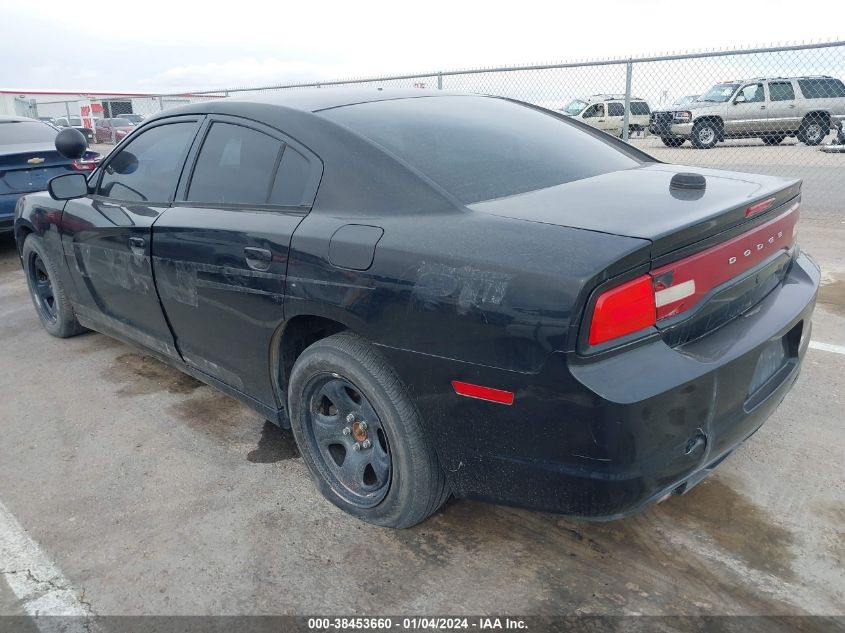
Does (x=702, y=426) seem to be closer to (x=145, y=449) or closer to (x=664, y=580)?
(x=664, y=580)

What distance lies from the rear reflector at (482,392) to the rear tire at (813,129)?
14.3 meters

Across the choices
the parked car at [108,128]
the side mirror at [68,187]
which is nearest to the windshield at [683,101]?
the side mirror at [68,187]

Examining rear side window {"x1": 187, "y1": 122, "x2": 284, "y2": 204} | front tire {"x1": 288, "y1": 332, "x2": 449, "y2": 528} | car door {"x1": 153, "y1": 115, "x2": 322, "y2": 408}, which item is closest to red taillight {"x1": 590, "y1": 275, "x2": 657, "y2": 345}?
front tire {"x1": 288, "y1": 332, "x2": 449, "y2": 528}

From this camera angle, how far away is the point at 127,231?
3371 mm

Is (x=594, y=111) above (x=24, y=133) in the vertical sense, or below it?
below

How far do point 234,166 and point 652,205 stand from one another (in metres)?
1.73

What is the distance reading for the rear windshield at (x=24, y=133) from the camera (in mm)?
7438

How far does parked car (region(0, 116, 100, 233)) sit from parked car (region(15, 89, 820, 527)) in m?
4.41

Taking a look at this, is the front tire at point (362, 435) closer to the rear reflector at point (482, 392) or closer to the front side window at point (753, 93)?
the rear reflector at point (482, 392)

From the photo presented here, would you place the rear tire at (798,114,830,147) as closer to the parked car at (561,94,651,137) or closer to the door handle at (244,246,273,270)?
the parked car at (561,94,651,137)

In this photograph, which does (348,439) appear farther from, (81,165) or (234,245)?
(81,165)

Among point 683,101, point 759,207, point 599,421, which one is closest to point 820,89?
point 683,101

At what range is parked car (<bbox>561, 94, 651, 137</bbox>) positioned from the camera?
31.9 ft

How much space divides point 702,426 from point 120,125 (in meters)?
26.8
